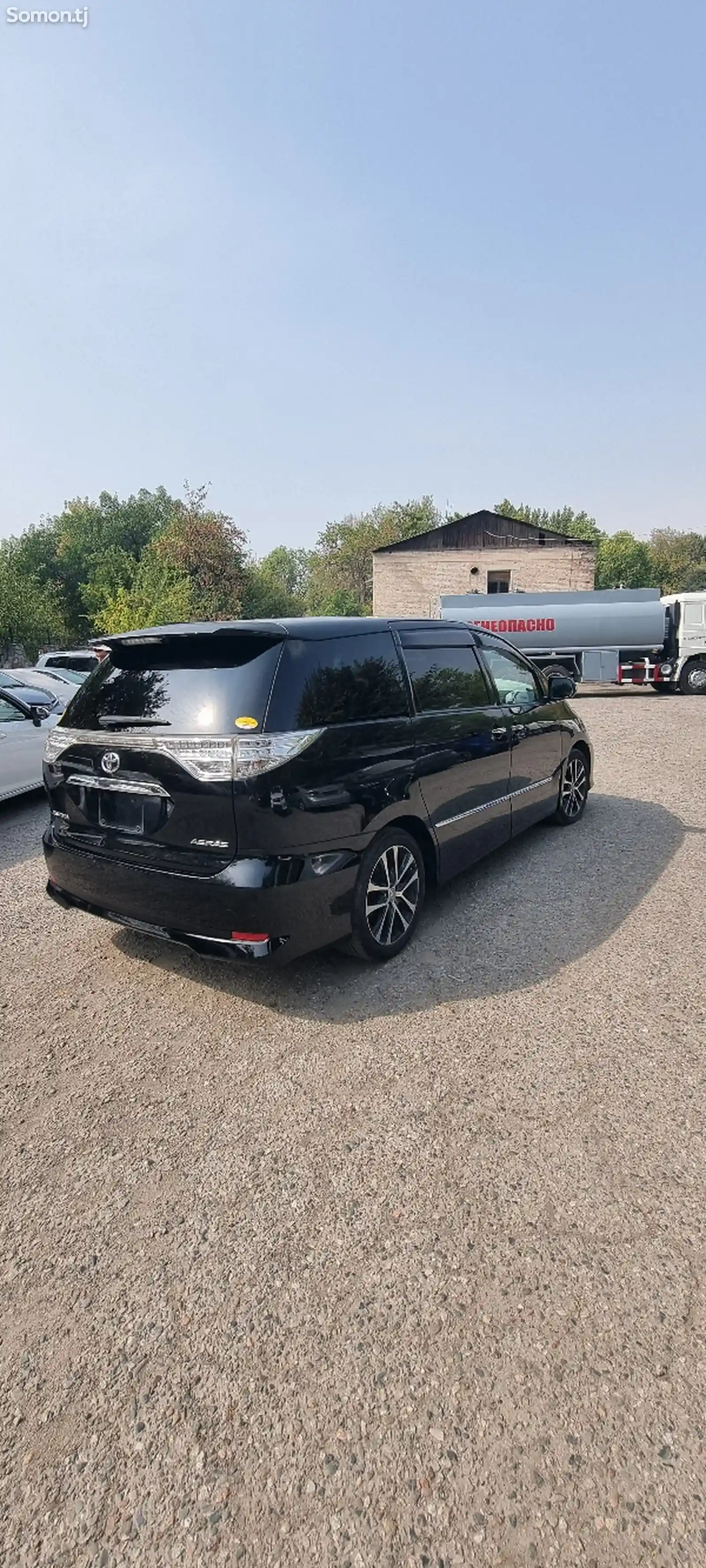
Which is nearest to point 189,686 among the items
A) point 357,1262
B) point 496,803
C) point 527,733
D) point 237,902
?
point 237,902

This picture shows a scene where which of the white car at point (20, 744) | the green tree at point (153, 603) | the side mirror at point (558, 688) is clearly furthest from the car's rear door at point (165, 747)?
the green tree at point (153, 603)

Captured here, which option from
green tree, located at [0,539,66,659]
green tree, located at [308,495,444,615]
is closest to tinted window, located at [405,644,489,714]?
green tree, located at [0,539,66,659]

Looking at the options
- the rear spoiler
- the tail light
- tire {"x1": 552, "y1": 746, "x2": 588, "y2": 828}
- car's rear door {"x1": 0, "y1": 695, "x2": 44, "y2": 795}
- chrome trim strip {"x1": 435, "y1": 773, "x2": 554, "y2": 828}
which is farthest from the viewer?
car's rear door {"x1": 0, "y1": 695, "x2": 44, "y2": 795}

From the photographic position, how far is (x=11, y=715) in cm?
725

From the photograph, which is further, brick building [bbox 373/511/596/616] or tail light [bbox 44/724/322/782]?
brick building [bbox 373/511/596/616]

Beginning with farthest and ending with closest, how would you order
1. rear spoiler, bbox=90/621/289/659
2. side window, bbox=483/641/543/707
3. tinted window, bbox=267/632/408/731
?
side window, bbox=483/641/543/707 → rear spoiler, bbox=90/621/289/659 → tinted window, bbox=267/632/408/731

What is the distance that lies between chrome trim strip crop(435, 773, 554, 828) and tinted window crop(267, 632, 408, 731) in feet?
2.42

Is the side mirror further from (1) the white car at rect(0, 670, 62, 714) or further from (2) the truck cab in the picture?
(2) the truck cab

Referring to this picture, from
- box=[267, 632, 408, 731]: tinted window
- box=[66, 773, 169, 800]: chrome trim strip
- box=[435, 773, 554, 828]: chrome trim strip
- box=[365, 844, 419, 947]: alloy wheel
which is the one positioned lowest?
box=[365, 844, 419, 947]: alloy wheel

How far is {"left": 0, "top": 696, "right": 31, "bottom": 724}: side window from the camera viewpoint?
281 inches

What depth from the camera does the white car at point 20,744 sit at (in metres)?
6.87

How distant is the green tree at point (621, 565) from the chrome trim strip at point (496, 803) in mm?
76883

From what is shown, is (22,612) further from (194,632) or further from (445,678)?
(194,632)

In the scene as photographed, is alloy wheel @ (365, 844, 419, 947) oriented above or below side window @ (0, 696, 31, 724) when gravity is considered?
below
